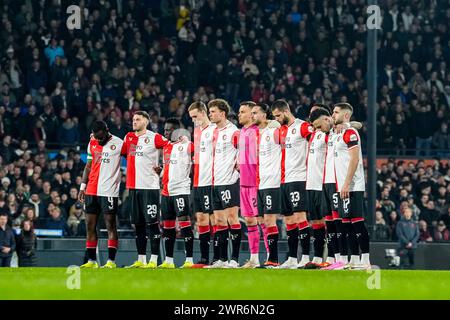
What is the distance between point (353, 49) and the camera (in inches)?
1459

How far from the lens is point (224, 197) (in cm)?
1983

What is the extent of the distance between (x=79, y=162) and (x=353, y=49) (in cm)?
1042

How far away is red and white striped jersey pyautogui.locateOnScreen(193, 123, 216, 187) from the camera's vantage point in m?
20.1

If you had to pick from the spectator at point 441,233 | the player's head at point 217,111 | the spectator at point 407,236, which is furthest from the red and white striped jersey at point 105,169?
→ the spectator at point 441,233

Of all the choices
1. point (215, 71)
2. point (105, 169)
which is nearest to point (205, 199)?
point (105, 169)

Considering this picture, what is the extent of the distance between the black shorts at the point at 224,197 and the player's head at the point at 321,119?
1.58 meters

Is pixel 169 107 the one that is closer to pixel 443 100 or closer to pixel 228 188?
pixel 443 100

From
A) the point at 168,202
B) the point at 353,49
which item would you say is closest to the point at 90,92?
the point at 353,49

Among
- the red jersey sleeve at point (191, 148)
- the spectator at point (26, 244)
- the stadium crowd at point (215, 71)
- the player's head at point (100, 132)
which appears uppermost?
the stadium crowd at point (215, 71)

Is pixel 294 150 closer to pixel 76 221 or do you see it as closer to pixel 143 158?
pixel 143 158

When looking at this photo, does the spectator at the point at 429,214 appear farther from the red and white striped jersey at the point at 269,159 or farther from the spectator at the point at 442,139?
the red and white striped jersey at the point at 269,159

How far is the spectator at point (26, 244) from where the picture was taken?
992 inches

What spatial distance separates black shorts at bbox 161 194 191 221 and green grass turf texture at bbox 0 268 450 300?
214cm

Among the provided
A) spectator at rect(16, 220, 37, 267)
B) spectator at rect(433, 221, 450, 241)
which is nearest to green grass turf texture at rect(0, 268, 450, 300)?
spectator at rect(16, 220, 37, 267)
